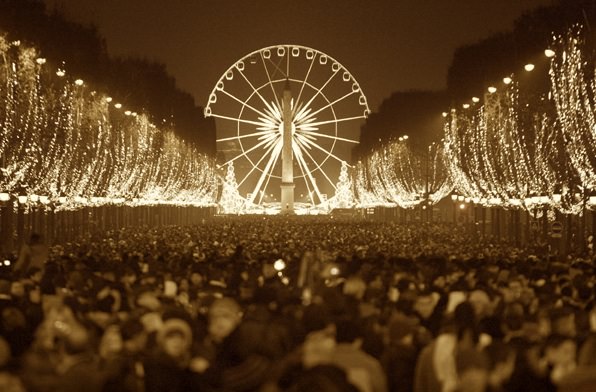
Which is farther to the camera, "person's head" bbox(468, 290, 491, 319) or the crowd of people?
"person's head" bbox(468, 290, 491, 319)

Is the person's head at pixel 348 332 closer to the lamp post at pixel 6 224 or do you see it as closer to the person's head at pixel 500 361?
the person's head at pixel 500 361

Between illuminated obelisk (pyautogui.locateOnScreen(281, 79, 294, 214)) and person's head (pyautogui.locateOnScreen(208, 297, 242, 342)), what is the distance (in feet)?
303

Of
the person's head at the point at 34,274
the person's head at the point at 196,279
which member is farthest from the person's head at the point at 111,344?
the person's head at the point at 34,274

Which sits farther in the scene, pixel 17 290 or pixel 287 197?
pixel 287 197

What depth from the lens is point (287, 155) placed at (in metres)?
119

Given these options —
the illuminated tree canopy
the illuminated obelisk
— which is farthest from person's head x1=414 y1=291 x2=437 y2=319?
the illuminated obelisk

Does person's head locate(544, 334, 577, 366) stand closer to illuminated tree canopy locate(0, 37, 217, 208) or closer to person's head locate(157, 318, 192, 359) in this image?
person's head locate(157, 318, 192, 359)

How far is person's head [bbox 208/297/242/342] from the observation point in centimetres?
1213

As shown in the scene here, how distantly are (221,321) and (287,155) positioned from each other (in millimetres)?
106853

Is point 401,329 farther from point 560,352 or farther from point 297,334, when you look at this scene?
point 560,352

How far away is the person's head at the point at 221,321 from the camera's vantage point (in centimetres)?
1213

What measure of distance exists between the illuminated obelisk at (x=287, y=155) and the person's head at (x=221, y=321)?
92.3 metres

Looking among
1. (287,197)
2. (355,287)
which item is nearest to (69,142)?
(355,287)

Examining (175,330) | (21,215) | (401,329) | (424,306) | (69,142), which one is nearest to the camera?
(175,330)
